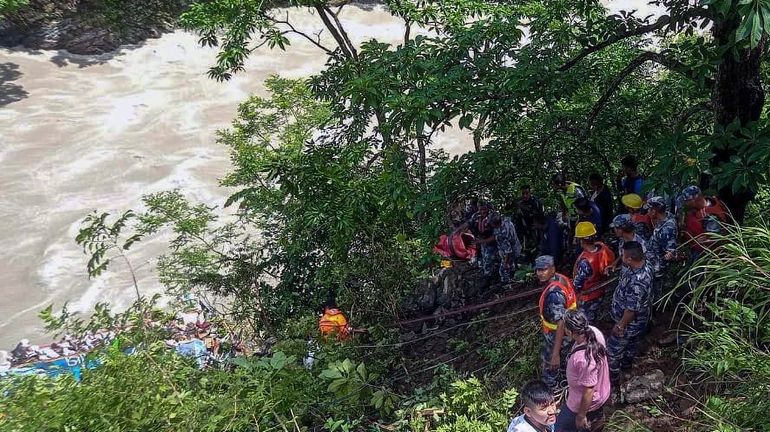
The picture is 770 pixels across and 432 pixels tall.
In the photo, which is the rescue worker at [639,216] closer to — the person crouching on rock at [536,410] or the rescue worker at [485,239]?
the rescue worker at [485,239]

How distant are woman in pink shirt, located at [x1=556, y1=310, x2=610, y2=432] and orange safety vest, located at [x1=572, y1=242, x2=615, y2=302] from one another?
3.03 feet

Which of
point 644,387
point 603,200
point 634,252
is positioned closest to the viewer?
point 634,252

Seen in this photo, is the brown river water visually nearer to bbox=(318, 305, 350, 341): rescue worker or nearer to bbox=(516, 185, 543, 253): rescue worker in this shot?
bbox=(318, 305, 350, 341): rescue worker

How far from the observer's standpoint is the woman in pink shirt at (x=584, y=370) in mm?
3719

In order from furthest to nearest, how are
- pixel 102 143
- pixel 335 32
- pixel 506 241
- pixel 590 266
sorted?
pixel 102 143, pixel 335 32, pixel 506 241, pixel 590 266

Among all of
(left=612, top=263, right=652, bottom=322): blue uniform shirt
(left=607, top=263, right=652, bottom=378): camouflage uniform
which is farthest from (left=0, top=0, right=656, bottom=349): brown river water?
(left=612, top=263, right=652, bottom=322): blue uniform shirt

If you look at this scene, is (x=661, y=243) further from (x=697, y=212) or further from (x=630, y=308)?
(x=630, y=308)

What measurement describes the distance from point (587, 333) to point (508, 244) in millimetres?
3044

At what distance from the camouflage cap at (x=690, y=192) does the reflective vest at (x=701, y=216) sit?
11 cm

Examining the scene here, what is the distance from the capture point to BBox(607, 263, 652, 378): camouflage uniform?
13.5ft

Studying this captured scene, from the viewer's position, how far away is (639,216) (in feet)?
17.3

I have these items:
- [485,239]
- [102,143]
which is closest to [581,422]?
[485,239]

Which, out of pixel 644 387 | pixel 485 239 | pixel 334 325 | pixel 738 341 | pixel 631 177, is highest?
pixel 631 177

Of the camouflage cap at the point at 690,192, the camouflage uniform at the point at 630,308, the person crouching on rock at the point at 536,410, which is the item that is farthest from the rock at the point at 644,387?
the camouflage cap at the point at 690,192
